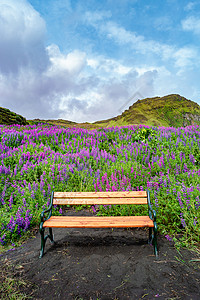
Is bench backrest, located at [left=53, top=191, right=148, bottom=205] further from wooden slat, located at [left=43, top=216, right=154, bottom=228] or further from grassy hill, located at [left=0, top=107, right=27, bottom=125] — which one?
grassy hill, located at [left=0, top=107, right=27, bottom=125]

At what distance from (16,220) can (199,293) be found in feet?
10.7

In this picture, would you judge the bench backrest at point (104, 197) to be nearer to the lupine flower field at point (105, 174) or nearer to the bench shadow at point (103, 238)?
the lupine flower field at point (105, 174)

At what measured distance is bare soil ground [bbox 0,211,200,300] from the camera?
2445 millimetres

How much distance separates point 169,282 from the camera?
256cm

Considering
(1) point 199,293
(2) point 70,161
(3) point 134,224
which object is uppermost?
(2) point 70,161

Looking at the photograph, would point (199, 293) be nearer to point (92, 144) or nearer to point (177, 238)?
point (177, 238)

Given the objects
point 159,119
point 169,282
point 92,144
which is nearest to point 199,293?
point 169,282

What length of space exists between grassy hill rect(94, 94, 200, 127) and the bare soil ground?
42.2 feet

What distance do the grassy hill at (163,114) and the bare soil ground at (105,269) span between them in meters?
12.9

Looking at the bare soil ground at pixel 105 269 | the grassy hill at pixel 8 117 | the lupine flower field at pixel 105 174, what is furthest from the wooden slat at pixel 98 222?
the grassy hill at pixel 8 117

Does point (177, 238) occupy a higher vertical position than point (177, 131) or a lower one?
lower

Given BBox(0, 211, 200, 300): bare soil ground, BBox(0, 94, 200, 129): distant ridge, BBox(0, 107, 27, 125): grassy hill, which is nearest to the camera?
BBox(0, 211, 200, 300): bare soil ground

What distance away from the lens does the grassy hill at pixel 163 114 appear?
16.7 metres

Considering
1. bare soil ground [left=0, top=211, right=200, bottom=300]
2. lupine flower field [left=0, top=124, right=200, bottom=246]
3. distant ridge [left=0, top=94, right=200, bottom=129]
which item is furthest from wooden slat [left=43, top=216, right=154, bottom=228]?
distant ridge [left=0, top=94, right=200, bottom=129]
